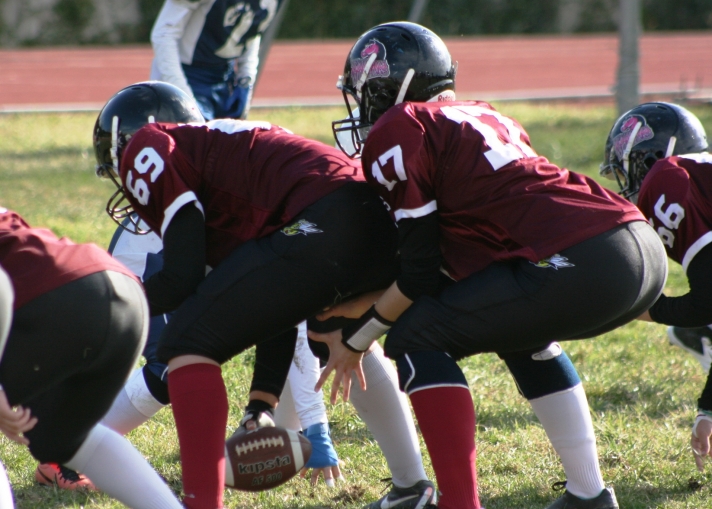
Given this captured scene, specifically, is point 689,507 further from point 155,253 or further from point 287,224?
point 155,253

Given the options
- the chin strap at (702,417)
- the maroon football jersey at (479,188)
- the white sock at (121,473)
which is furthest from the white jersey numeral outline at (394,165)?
the chin strap at (702,417)

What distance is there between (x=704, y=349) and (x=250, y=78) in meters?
3.38

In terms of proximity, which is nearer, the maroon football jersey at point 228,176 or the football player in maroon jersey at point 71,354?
the football player in maroon jersey at point 71,354

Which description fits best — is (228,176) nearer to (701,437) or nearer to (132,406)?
(132,406)

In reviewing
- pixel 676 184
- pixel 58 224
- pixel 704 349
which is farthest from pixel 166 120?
pixel 58 224

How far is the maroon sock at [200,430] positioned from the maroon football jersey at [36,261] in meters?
A: 0.49

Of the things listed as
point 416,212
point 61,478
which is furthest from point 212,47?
point 416,212

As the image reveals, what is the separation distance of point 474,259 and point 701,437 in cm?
119

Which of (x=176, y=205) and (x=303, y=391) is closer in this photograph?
(x=176, y=205)

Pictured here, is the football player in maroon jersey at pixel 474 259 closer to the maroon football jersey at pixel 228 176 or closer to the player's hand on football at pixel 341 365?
the player's hand on football at pixel 341 365

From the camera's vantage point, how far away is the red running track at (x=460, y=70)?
16.6 m

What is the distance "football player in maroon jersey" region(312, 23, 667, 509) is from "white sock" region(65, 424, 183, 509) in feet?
2.40

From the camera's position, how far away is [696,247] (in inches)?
123

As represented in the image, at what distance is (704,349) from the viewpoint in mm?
4305
